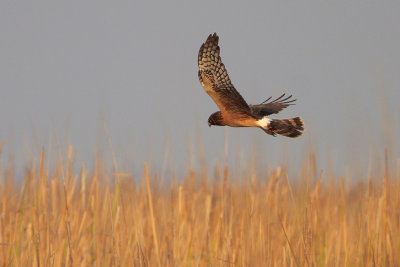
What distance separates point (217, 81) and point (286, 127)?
21.4 inches

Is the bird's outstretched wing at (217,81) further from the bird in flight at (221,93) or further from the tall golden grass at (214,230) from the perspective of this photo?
the tall golden grass at (214,230)

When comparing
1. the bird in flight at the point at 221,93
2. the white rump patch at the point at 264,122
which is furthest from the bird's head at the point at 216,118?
the white rump patch at the point at 264,122

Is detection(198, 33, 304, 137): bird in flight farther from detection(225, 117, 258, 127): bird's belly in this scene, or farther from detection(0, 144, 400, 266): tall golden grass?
detection(0, 144, 400, 266): tall golden grass

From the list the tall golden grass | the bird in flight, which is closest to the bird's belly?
the bird in flight

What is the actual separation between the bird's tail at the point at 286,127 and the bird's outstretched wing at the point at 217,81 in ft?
0.57

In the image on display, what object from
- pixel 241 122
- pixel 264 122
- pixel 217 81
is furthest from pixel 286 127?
pixel 217 81

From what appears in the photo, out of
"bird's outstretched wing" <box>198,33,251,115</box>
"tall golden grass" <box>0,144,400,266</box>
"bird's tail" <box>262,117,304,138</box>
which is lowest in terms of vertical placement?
"tall golden grass" <box>0,144,400,266</box>

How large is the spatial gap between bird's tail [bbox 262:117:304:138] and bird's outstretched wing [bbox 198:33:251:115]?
0.57 ft

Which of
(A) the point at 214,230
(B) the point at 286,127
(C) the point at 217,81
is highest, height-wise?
(C) the point at 217,81

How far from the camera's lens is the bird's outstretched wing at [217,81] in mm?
3023

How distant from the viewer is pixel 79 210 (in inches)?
129

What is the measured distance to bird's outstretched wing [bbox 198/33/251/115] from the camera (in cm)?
302

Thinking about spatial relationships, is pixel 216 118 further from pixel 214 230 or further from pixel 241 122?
pixel 214 230

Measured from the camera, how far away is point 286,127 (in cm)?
333
